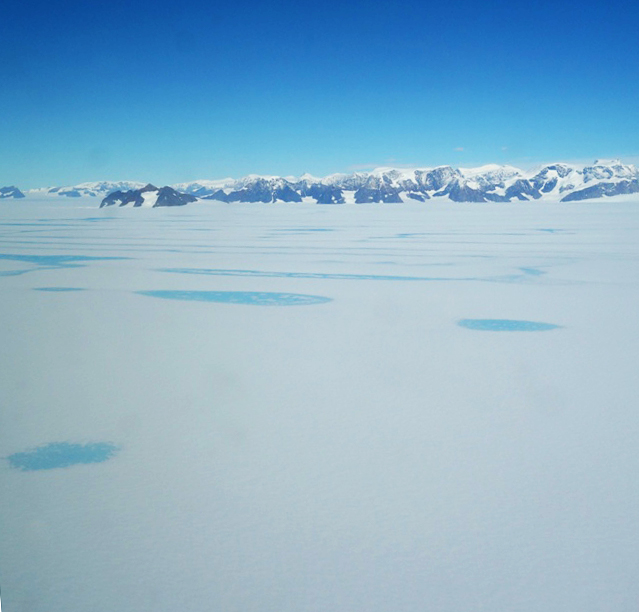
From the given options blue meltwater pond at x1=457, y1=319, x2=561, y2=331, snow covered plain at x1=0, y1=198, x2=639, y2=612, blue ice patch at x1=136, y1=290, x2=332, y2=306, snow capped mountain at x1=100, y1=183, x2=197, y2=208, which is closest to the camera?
snow covered plain at x1=0, y1=198, x2=639, y2=612

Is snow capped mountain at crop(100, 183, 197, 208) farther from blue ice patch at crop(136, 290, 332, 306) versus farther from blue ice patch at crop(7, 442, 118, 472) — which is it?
blue ice patch at crop(7, 442, 118, 472)

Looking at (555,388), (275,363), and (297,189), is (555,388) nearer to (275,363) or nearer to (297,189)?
(275,363)

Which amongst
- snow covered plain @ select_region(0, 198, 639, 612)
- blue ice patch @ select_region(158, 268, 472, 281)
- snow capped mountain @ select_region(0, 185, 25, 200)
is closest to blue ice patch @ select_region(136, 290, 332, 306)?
snow covered plain @ select_region(0, 198, 639, 612)

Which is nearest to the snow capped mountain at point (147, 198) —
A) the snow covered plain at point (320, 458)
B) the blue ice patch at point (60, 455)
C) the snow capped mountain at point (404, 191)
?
the snow capped mountain at point (404, 191)

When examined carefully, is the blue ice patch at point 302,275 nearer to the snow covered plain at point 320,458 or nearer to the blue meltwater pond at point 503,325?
the snow covered plain at point 320,458

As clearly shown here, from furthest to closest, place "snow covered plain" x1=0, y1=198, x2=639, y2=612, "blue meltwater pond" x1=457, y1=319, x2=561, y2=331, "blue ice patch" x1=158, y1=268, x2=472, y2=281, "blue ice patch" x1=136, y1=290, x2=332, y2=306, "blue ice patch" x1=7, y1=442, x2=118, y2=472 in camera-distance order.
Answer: "blue ice patch" x1=158, y1=268, x2=472, y2=281 < "blue ice patch" x1=136, y1=290, x2=332, y2=306 < "blue meltwater pond" x1=457, y1=319, x2=561, y2=331 < "blue ice patch" x1=7, y1=442, x2=118, y2=472 < "snow covered plain" x1=0, y1=198, x2=639, y2=612

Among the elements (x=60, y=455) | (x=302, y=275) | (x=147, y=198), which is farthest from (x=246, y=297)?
(x=147, y=198)

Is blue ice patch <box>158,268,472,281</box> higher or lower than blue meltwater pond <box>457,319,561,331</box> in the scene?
lower
